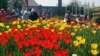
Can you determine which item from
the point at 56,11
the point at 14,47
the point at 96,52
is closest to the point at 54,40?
the point at 14,47

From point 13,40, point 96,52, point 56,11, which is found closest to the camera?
point 96,52

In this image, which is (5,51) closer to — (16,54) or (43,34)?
(16,54)

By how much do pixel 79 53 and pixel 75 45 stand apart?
281 millimetres

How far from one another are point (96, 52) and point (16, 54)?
3.02ft

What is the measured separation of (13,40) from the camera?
226 inches

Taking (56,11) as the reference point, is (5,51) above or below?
above

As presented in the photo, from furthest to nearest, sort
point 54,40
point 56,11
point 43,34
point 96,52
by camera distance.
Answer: point 56,11, point 43,34, point 54,40, point 96,52

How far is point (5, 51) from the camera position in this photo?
502cm

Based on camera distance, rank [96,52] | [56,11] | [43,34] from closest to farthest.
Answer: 1. [96,52]
2. [43,34]
3. [56,11]

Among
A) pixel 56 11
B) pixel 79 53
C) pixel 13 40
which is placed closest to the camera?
pixel 79 53

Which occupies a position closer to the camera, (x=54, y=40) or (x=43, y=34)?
(x=54, y=40)

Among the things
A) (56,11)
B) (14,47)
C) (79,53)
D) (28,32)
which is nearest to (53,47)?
(79,53)

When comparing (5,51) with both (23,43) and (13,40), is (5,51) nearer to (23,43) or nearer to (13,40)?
(23,43)

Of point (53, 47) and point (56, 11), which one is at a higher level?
point (53, 47)
